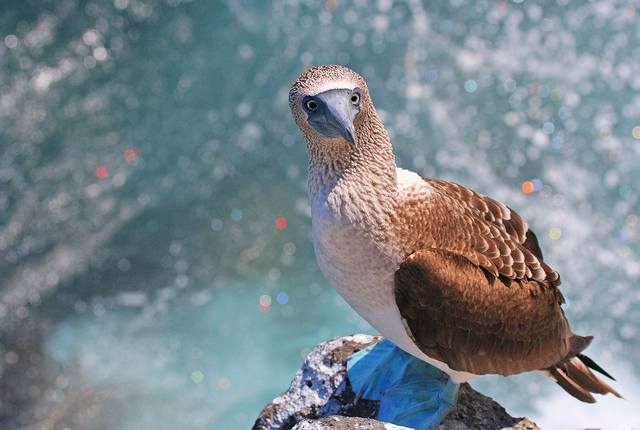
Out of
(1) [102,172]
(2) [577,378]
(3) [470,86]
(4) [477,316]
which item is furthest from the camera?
(3) [470,86]

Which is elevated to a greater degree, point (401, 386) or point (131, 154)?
point (131, 154)

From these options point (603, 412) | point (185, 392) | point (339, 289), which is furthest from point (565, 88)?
point (339, 289)

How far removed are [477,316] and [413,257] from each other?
38cm

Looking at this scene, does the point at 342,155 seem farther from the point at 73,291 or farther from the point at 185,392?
the point at 73,291

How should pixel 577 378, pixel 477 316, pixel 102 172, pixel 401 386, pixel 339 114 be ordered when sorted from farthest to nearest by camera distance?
pixel 102 172 → pixel 401 386 → pixel 577 378 → pixel 477 316 → pixel 339 114

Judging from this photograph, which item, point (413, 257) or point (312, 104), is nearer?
point (312, 104)

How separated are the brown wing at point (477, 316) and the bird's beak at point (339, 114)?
592 millimetres

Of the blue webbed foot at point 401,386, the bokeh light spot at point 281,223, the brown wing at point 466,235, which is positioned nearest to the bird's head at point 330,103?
the brown wing at point 466,235

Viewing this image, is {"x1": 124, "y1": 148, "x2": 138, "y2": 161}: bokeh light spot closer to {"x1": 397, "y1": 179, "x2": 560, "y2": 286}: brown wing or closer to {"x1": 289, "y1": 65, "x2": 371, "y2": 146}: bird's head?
{"x1": 397, "y1": 179, "x2": 560, "y2": 286}: brown wing

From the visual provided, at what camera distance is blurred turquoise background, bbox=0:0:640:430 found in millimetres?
6312

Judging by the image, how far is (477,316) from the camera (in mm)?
3018

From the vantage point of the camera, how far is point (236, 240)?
282 inches

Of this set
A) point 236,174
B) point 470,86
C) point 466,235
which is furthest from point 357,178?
point 470,86

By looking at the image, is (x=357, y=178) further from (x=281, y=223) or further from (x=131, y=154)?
(x=131, y=154)
